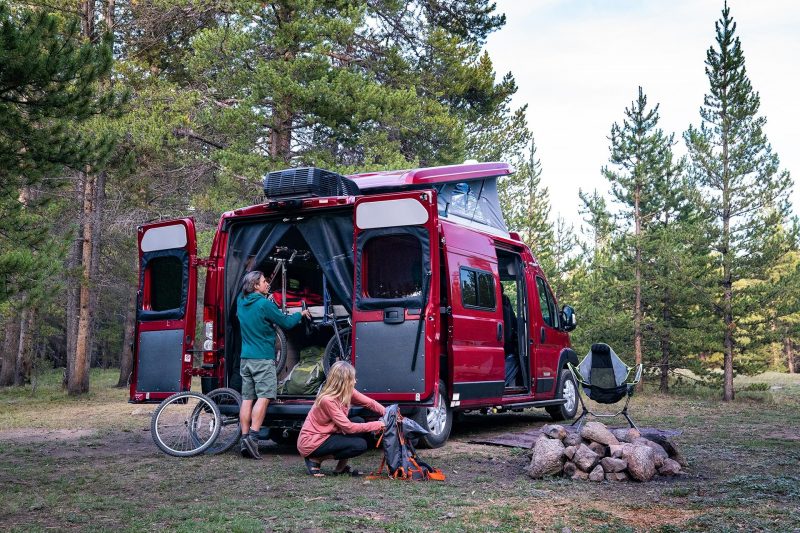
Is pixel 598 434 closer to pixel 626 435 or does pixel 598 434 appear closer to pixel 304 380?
pixel 626 435

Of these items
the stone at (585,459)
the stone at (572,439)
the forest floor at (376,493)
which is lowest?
the forest floor at (376,493)

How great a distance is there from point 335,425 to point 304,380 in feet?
7.12

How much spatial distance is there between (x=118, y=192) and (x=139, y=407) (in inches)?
361

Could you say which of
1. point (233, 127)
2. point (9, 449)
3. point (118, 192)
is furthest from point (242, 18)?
point (9, 449)

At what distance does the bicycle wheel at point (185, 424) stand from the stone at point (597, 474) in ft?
12.4

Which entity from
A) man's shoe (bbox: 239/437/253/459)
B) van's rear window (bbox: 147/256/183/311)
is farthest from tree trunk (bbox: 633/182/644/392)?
man's shoe (bbox: 239/437/253/459)

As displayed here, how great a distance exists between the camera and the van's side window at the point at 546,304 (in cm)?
1177

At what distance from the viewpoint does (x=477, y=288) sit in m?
A: 9.58

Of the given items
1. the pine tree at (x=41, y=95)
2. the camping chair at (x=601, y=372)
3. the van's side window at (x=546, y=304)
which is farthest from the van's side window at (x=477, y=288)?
the pine tree at (x=41, y=95)

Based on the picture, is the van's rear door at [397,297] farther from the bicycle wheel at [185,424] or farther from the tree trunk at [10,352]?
the tree trunk at [10,352]

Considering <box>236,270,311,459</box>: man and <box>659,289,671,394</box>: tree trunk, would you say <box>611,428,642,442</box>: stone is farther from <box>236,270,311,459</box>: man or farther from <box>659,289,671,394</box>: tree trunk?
<box>659,289,671,394</box>: tree trunk

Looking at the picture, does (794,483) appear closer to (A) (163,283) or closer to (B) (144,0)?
(A) (163,283)

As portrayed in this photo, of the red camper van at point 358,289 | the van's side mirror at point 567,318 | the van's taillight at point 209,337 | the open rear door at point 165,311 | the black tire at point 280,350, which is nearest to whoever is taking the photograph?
the red camper van at point 358,289

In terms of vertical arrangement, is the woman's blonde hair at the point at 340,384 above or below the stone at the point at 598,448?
above
